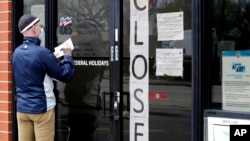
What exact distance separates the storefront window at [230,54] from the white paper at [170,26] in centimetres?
36

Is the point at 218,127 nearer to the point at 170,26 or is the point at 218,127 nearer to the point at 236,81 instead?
the point at 236,81

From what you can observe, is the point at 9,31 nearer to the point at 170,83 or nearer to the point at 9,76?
the point at 9,76

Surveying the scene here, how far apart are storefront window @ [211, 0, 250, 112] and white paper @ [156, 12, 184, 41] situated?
357 millimetres

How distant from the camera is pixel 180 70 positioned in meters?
4.85

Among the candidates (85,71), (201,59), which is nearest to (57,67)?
(85,71)

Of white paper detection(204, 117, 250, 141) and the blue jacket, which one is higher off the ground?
the blue jacket

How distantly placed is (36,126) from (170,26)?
1.67 meters

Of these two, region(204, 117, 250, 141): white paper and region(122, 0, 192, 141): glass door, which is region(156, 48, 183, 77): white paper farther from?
region(204, 117, 250, 141): white paper

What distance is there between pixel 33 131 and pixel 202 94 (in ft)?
5.79

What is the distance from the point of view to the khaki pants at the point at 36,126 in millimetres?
4961

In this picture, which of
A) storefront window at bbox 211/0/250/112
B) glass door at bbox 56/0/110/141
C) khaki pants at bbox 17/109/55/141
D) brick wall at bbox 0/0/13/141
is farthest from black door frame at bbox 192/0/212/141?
brick wall at bbox 0/0/13/141

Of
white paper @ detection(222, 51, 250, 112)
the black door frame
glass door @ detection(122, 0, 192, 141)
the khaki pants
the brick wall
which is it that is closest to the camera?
white paper @ detection(222, 51, 250, 112)

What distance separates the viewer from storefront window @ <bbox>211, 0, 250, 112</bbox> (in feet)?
14.6

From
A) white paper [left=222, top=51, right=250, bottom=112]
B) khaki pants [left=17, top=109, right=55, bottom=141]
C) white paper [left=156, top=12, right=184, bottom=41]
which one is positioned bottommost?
khaki pants [left=17, top=109, right=55, bottom=141]
